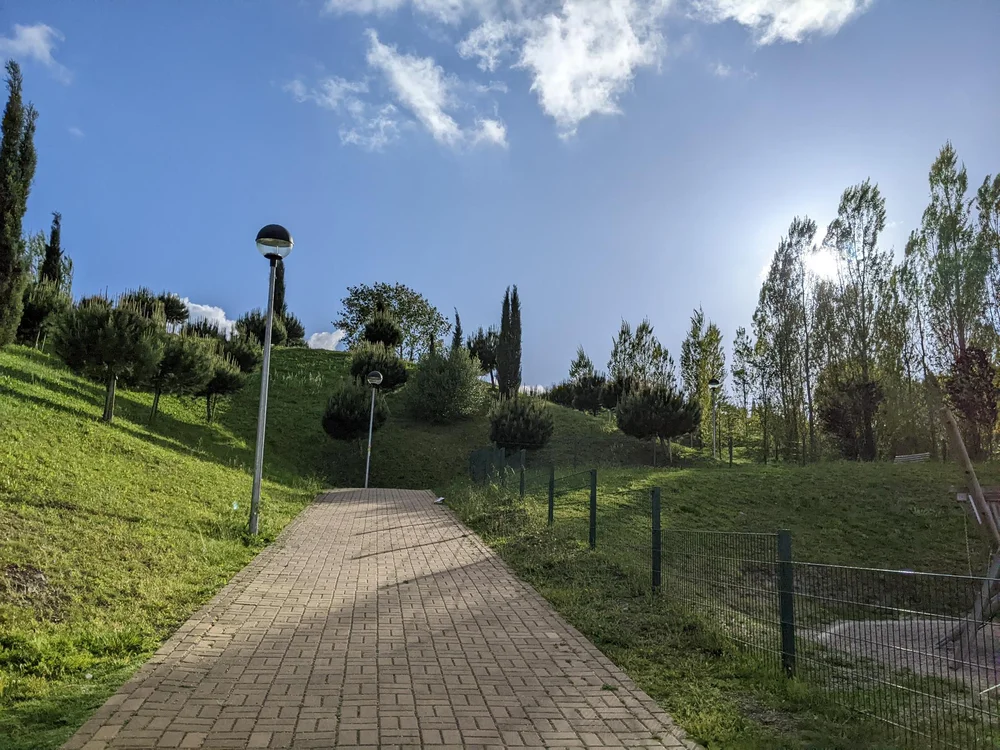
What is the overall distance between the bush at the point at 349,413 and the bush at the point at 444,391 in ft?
18.5

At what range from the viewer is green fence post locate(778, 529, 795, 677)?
502 cm

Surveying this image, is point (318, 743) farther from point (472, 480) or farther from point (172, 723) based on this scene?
point (472, 480)

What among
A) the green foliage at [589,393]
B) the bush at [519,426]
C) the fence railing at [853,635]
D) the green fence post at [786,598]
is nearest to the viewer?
the fence railing at [853,635]

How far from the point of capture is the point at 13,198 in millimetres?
19078

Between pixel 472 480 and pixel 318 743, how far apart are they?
58.9ft

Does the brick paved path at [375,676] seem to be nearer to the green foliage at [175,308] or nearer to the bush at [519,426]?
the bush at [519,426]

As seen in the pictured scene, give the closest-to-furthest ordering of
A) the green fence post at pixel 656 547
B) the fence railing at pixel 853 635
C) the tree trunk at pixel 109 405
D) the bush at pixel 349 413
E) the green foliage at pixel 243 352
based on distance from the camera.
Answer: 1. the fence railing at pixel 853 635
2. the green fence post at pixel 656 547
3. the tree trunk at pixel 109 405
4. the bush at pixel 349 413
5. the green foliage at pixel 243 352

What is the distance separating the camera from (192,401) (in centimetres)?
2881

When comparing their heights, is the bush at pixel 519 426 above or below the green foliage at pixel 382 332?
below

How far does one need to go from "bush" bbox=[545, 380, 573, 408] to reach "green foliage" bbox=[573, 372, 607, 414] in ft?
5.22

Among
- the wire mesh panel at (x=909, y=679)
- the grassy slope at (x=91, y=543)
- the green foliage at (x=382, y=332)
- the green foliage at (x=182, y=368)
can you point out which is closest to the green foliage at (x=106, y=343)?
the grassy slope at (x=91, y=543)

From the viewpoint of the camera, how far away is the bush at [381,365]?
33875 mm

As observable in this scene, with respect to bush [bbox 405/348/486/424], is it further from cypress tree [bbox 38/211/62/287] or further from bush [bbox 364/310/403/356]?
cypress tree [bbox 38/211/62/287]

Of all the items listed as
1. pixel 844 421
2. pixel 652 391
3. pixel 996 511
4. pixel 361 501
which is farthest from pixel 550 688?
pixel 844 421
